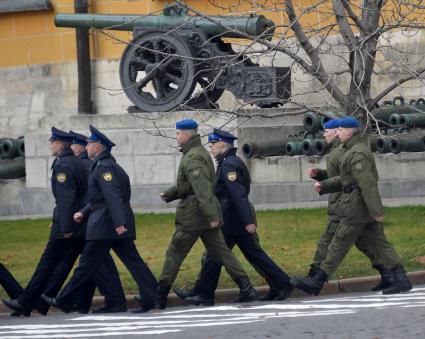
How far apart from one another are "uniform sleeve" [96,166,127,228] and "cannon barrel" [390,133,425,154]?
8.25 metres

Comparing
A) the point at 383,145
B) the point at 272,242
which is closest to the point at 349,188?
the point at 272,242

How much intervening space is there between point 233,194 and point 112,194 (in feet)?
4.20

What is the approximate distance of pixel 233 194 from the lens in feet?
46.8

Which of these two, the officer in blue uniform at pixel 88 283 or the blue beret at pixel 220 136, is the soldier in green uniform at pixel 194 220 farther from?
the officer in blue uniform at pixel 88 283

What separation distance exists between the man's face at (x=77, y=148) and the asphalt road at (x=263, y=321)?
62.0 inches

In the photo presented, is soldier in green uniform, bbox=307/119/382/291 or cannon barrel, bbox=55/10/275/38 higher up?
cannon barrel, bbox=55/10/275/38

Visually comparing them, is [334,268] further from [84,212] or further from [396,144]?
[396,144]

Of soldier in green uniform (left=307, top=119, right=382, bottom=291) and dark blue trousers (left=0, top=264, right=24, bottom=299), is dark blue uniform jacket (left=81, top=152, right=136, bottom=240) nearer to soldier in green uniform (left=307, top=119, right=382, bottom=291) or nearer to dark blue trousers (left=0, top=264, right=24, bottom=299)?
dark blue trousers (left=0, top=264, right=24, bottom=299)

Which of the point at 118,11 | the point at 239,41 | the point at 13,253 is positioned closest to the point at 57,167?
the point at 13,253

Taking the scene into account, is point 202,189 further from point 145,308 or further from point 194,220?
point 145,308

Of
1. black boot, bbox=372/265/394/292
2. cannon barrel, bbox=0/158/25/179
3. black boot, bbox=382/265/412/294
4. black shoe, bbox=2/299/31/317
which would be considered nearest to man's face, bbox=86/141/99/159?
black shoe, bbox=2/299/31/317

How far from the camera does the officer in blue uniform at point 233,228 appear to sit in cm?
1427

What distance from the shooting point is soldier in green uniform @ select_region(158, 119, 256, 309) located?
13844mm

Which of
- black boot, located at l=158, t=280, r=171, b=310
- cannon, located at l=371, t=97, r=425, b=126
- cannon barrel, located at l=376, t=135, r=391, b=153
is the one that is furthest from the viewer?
cannon, located at l=371, t=97, r=425, b=126
